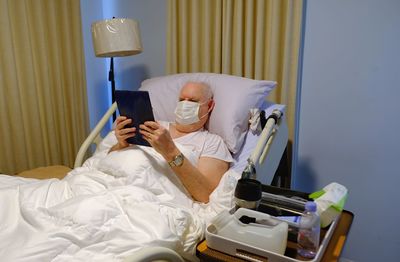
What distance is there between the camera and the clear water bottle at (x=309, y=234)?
86 cm

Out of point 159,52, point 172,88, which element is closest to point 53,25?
point 159,52

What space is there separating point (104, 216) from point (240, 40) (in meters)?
1.30

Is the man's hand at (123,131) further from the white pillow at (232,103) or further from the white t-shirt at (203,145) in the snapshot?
the white pillow at (232,103)

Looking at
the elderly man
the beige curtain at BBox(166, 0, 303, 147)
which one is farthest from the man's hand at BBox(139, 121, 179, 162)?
the beige curtain at BBox(166, 0, 303, 147)

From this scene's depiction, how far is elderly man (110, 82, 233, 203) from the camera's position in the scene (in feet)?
4.17

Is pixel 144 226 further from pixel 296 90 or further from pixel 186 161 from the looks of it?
pixel 296 90

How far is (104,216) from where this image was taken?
0.95 meters

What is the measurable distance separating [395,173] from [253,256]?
1.12 m

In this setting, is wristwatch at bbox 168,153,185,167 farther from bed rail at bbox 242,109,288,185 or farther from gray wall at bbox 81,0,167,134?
gray wall at bbox 81,0,167,134

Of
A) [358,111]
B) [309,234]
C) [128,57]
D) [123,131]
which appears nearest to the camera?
[309,234]

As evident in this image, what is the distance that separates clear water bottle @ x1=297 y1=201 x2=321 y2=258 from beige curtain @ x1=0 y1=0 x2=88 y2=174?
6.05 ft

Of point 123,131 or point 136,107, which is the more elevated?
point 136,107

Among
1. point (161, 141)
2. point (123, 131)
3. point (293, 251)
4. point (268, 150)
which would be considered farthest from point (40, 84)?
point (293, 251)

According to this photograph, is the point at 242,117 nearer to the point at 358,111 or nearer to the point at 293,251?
the point at 358,111
